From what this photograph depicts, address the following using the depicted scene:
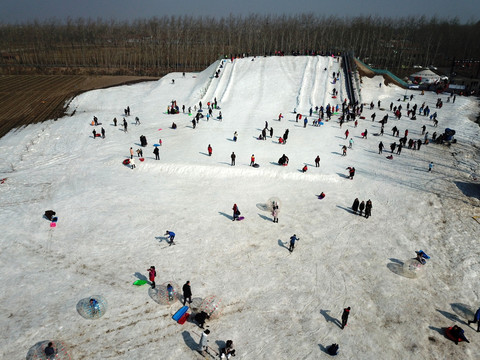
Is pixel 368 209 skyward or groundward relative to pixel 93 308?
skyward

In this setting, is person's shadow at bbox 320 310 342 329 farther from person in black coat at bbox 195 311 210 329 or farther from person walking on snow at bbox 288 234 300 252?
person in black coat at bbox 195 311 210 329

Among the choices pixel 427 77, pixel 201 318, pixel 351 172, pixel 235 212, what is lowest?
pixel 201 318

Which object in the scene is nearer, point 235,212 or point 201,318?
point 201,318

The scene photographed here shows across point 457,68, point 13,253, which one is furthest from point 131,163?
point 457,68

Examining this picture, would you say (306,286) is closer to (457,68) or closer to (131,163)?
(131,163)

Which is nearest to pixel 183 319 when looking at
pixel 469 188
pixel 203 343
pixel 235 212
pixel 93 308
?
pixel 203 343

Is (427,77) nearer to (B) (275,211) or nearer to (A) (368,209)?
(A) (368,209)

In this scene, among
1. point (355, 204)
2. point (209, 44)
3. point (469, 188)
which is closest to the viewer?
point (355, 204)

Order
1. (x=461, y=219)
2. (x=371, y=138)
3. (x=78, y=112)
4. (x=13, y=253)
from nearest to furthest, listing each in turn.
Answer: (x=13, y=253) → (x=461, y=219) → (x=371, y=138) → (x=78, y=112)
